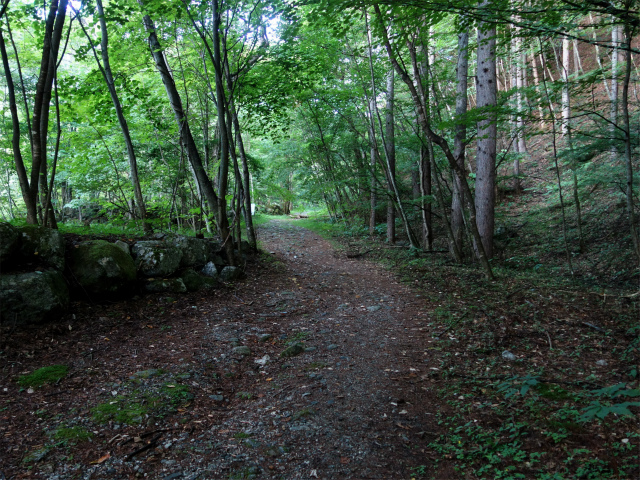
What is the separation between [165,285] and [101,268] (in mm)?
1070

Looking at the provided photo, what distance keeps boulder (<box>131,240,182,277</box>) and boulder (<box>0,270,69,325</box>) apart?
5.03ft

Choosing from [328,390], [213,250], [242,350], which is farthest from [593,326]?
[213,250]

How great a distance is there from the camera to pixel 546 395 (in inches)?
118

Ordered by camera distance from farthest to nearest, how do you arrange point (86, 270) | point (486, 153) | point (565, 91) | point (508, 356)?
point (565, 91)
point (486, 153)
point (86, 270)
point (508, 356)

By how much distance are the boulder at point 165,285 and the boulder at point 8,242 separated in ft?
6.06

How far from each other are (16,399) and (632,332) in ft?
20.3

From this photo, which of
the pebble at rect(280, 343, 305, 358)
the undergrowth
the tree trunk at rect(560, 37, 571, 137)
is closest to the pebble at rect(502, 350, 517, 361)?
the undergrowth

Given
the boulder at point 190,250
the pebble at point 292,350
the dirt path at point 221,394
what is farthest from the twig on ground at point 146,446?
the boulder at point 190,250

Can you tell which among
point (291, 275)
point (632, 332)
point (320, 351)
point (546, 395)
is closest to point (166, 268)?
point (291, 275)

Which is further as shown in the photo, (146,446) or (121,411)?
(121,411)

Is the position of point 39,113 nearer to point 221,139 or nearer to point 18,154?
point 18,154

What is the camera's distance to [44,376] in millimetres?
3572

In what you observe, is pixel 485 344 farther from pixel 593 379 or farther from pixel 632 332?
pixel 632 332

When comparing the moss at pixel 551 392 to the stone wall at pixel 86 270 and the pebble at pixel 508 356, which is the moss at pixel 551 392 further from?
the stone wall at pixel 86 270
